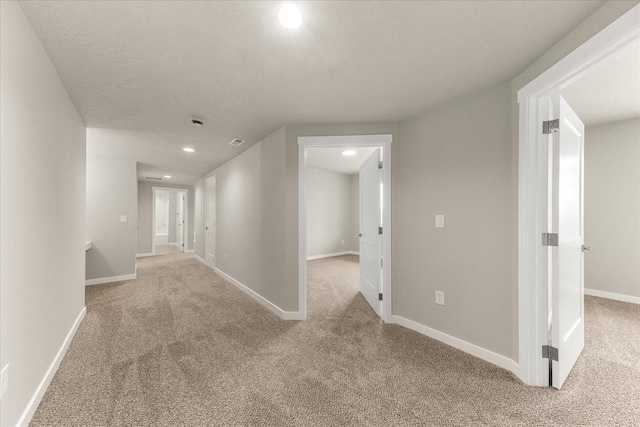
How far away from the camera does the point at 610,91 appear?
238cm

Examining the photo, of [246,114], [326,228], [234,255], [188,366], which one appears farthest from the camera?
[326,228]

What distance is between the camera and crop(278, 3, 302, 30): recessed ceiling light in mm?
1210

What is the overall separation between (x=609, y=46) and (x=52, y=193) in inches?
140

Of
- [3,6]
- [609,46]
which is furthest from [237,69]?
[609,46]

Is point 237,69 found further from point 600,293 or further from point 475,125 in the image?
point 600,293

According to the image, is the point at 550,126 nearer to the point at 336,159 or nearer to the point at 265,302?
the point at 265,302

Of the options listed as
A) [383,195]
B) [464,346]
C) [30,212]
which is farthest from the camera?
[383,195]

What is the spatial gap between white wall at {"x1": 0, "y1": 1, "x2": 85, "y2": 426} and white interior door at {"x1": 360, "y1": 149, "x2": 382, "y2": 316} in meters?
2.79

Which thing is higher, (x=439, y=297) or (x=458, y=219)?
(x=458, y=219)

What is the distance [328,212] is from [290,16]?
233 inches

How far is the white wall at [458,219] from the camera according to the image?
1.91 m

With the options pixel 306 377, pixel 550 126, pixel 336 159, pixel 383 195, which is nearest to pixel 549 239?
pixel 550 126

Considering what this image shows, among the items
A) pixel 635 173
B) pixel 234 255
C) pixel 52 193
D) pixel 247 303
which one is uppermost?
pixel 635 173

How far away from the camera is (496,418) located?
140cm
